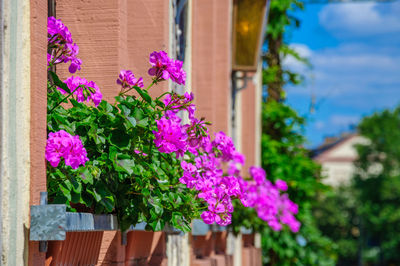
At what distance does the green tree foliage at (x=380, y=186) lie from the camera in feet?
213

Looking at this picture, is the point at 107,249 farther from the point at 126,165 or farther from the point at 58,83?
the point at 58,83

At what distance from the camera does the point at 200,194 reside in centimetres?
403

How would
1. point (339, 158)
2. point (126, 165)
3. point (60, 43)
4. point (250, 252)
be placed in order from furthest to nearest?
point (339, 158), point (250, 252), point (60, 43), point (126, 165)

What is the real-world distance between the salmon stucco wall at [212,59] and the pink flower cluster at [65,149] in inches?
136

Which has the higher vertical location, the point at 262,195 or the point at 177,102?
the point at 177,102

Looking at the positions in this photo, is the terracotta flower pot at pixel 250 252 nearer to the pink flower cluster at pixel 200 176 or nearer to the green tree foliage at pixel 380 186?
the pink flower cluster at pixel 200 176

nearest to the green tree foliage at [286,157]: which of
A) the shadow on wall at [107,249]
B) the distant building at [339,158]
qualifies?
the shadow on wall at [107,249]

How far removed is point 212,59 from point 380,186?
200ft

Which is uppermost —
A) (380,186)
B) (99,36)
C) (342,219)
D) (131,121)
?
(99,36)

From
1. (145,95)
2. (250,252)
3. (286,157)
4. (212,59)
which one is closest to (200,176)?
(145,95)

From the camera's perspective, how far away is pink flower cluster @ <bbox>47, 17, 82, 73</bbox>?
3.59 meters

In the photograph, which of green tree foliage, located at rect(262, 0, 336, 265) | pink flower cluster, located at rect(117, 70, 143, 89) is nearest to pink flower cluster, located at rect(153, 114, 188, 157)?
pink flower cluster, located at rect(117, 70, 143, 89)

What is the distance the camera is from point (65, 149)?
3.10 meters

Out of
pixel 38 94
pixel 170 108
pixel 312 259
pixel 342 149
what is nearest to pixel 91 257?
pixel 170 108
